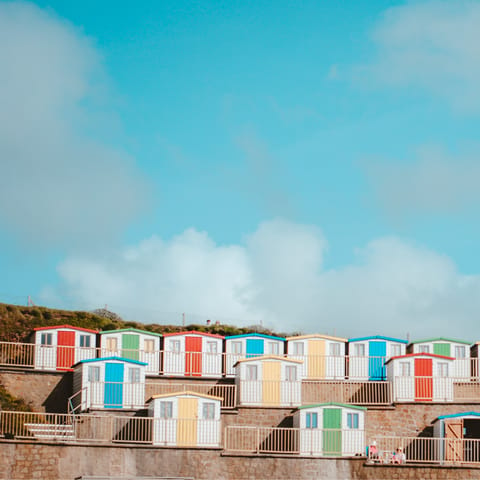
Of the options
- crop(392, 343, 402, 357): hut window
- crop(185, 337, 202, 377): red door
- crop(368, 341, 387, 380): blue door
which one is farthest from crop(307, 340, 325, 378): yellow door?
crop(185, 337, 202, 377): red door

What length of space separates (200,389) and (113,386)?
18.4ft

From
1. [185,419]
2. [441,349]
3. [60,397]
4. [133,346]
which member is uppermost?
[441,349]

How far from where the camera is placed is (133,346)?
199 ft

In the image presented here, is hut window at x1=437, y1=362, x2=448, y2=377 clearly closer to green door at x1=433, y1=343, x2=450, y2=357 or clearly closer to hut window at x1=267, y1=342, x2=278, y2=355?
green door at x1=433, y1=343, x2=450, y2=357

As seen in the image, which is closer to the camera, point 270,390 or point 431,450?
point 431,450

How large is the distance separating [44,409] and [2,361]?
450 centimetres

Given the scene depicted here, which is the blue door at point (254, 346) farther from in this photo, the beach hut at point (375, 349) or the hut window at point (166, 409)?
the hut window at point (166, 409)

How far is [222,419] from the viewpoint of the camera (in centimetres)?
5297

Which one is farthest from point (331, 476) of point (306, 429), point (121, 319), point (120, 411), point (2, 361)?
point (121, 319)

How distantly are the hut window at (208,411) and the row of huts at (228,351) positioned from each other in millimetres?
7739

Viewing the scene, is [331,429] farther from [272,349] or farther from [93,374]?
[272,349]

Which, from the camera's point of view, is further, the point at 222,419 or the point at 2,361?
the point at 2,361

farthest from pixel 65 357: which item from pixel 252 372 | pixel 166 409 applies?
pixel 252 372

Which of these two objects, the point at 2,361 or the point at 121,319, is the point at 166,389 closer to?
the point at 2,361
